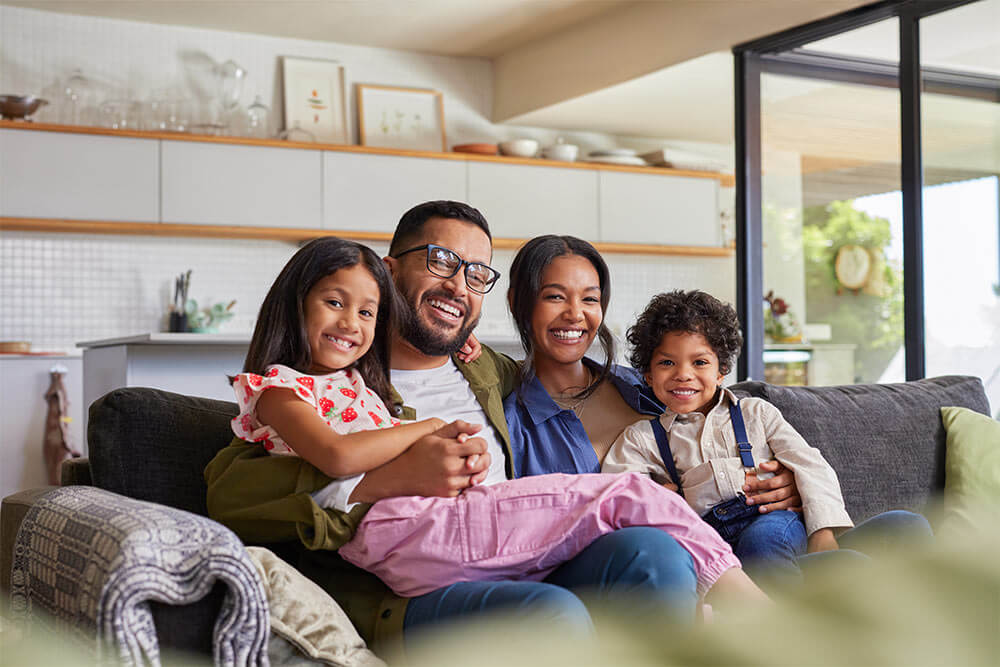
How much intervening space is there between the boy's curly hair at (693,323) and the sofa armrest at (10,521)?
1.23 metres

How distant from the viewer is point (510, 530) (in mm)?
1512

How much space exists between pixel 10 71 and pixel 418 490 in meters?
4.86

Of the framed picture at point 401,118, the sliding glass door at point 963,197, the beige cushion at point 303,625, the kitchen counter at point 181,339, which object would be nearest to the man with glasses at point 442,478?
the beige cushion at point 303,625

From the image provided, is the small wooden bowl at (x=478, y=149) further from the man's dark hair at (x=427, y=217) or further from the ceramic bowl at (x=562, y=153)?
the man's dark hair at (x=427, y=217)

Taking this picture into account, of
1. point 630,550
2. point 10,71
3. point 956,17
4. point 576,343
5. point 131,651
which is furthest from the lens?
point 10,71

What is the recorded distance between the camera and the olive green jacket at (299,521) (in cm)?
154

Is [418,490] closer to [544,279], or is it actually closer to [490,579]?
[490,579]

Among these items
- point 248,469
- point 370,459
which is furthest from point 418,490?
point 248,469

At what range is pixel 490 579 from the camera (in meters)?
1.53

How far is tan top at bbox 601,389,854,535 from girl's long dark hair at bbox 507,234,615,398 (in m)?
0.20

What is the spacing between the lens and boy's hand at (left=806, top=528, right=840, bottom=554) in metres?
1.96

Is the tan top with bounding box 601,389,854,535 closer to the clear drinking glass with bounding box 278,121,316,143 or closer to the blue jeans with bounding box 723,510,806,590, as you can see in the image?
the blue jeans with bounding box 723,510,806,590

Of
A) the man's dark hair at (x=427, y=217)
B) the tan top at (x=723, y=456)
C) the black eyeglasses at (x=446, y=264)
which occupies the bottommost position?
the tan top at (x=723, y=456)

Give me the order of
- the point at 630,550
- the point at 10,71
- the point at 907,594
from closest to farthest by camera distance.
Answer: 1. the point at 907,594
2. the point at 630,550
3. the point at 10,71
